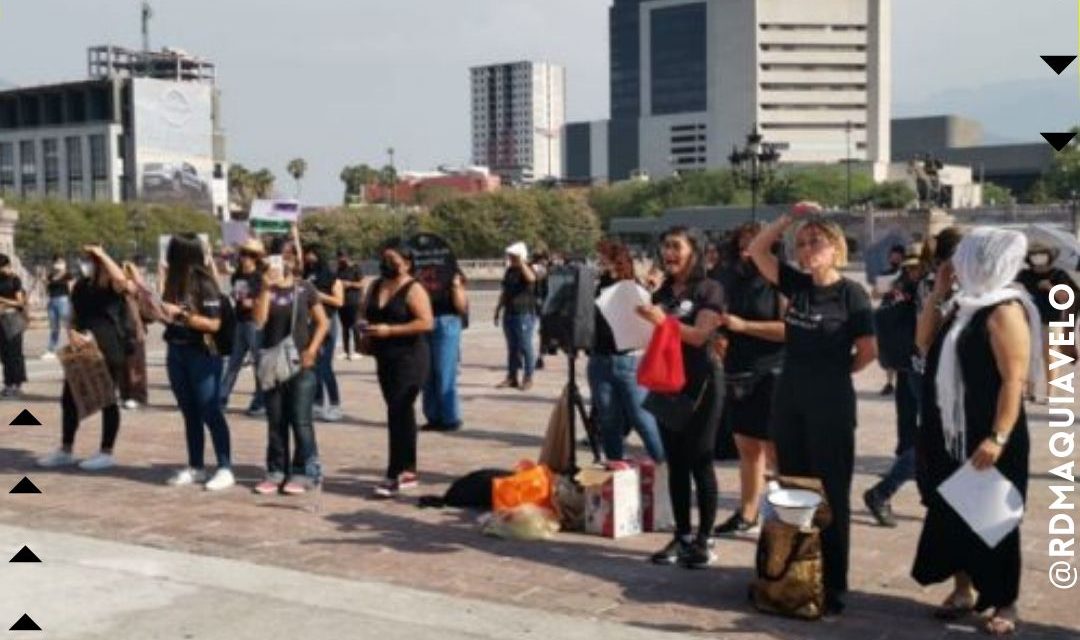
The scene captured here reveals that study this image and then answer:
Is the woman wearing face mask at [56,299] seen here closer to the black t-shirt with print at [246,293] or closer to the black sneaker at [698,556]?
the black t-shirt with print at [246,293]

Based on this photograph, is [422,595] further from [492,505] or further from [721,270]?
[721,270]

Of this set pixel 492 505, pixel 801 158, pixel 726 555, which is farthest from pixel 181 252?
pixel 801 158

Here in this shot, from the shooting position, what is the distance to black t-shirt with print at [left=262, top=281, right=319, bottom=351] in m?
8.80

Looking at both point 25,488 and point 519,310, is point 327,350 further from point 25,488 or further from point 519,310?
point 25,488

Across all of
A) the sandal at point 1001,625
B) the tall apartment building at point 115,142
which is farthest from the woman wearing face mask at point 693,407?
the tall apartment building at point 115,142

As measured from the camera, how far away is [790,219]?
247 inches

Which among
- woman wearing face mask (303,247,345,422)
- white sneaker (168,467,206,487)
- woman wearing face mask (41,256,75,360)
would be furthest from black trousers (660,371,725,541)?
woman wearing face mask (41,256,75,360)

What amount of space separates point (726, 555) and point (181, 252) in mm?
4627

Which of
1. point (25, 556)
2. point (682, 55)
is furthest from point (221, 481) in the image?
point (682, 55)

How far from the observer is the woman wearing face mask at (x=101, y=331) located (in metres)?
10.1

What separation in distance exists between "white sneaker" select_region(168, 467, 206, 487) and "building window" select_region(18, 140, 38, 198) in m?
154

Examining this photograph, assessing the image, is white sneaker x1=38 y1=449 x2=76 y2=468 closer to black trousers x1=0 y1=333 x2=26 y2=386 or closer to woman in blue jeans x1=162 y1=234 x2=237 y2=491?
woman in blue jeans x1=162 y1=234 x2=237 y2=491

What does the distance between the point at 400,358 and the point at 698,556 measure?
9.49ft

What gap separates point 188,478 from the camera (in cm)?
934
